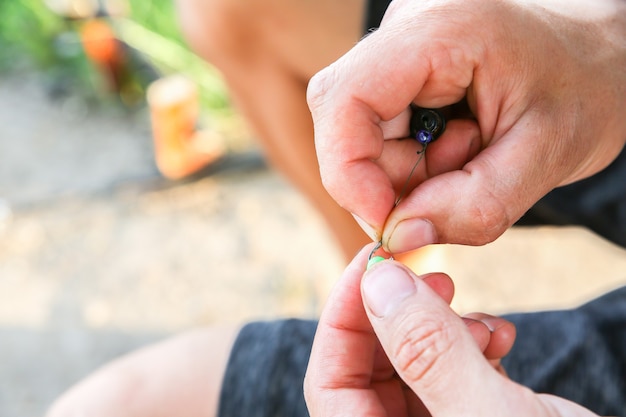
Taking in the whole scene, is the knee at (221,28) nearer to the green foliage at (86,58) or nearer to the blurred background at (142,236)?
the blurred background at (142,236)

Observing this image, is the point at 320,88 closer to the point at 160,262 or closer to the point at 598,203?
the point at 598,203

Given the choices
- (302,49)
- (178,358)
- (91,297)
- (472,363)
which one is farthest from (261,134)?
(472,363)

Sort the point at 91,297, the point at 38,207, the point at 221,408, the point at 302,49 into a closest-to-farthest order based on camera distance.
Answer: the point at 221,408 < the point at 302,49 < the point at 91,297 < the point at 38,207

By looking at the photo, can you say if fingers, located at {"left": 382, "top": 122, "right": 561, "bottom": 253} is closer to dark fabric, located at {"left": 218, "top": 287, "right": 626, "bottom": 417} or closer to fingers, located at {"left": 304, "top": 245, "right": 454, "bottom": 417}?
fingers, located at {"left": 304, "top": 245, "right": 454, "bottom": 417}

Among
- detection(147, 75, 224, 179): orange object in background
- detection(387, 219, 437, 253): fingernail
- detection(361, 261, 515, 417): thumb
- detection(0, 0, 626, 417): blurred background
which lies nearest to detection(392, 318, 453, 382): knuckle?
detection(361, 261, 515, 417): thumb

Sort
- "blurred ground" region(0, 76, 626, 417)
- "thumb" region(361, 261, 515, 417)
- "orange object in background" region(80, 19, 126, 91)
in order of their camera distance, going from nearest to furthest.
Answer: "thumb" region(361, 261, 515, 417) → "blurred ground" region(0, 76, 626, 417) → "orange object in background" region(80, 19, 126, 91)

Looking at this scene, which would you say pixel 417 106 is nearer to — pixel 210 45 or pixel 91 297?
pixel 210 45
